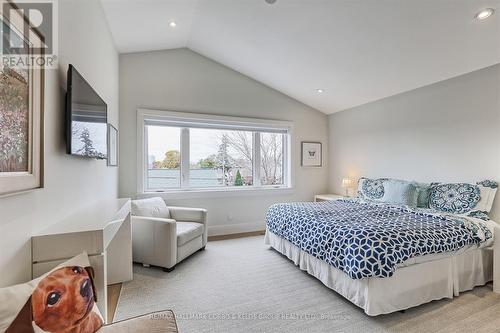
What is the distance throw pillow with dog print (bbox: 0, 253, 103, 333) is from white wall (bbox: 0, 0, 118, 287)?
0.68 feet

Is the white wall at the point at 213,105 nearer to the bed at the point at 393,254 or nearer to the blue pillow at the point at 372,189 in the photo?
the blue pillow at the point at 372,189

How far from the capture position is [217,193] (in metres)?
4.14

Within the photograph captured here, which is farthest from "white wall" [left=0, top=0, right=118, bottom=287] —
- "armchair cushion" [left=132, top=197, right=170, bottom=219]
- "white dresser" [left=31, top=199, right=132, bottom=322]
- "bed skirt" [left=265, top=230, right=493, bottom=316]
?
"bed skirt" [left=265, top=230, right=493, bottom=316]

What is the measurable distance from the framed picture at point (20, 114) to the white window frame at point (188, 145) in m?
2.53

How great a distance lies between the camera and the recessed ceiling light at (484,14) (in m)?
2.09

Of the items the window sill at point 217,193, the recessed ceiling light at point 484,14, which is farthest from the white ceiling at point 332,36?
the window sill at point 217,193

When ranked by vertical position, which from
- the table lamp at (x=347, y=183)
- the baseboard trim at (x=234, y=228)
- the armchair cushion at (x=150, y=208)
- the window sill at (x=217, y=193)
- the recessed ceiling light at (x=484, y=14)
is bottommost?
the baseboard trim at (x=234, y=228)

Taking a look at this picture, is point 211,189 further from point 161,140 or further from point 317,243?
point 317,243

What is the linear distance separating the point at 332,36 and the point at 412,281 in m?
2.73

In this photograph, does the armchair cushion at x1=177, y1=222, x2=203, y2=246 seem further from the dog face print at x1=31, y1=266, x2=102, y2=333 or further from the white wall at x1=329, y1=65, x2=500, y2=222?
the white wall at x1=329, y1=65, x2=500, y2=222

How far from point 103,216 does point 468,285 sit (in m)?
3.37

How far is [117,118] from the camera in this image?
3469 mm

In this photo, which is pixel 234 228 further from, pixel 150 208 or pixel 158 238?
pixel 158 238

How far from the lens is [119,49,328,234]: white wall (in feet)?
11.9
